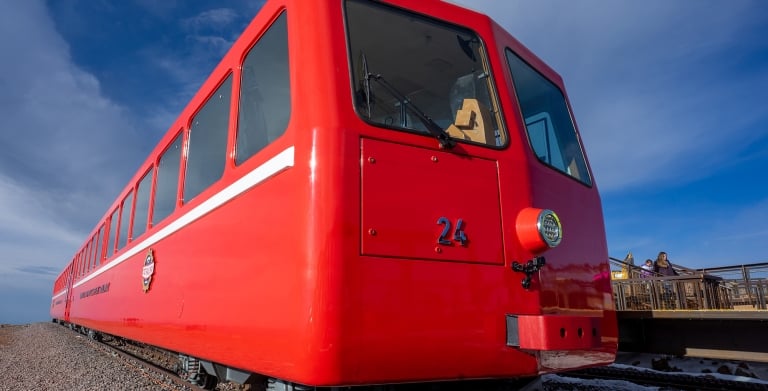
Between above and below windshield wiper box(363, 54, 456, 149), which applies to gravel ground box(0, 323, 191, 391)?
below

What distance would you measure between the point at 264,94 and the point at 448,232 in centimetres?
142

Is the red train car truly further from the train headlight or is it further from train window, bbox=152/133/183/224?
train window, bbox=152/133/183/224

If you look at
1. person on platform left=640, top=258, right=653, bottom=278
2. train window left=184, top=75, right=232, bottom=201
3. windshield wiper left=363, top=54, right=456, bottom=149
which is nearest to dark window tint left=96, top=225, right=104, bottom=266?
train window left=184, top=75, right=232, bottom=201

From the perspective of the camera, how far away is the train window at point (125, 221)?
707 centimetres

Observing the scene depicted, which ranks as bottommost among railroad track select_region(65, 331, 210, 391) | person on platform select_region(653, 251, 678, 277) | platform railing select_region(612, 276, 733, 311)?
railroad track select_region(65, 331, 210, 391)

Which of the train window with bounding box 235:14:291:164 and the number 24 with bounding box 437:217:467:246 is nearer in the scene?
the number 24 with bounding box 437:217:467:246

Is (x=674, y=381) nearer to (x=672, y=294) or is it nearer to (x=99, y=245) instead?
(x=672, y=294)

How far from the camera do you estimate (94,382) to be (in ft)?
21.6

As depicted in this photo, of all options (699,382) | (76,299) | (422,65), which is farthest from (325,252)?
(76,299)

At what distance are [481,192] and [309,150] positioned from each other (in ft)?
3.04

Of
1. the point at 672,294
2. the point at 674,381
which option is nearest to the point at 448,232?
the point at 674,381

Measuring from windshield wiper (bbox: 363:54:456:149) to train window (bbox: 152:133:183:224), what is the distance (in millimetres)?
2600

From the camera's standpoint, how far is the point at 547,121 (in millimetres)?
3736

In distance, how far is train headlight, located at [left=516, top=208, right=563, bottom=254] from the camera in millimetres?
2615
